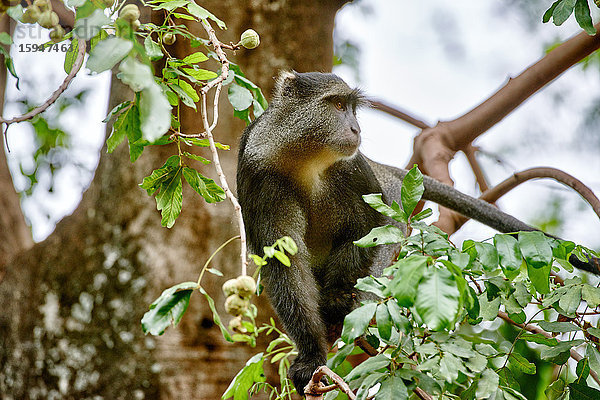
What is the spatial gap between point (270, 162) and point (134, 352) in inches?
58.0

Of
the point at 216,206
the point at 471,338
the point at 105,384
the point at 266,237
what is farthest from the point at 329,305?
the point at 105,384

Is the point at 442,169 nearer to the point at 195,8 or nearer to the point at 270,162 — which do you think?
the point at 270,162

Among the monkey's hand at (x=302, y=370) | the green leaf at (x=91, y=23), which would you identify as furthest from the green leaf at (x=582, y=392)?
the green leaf at (x=91, y=23)

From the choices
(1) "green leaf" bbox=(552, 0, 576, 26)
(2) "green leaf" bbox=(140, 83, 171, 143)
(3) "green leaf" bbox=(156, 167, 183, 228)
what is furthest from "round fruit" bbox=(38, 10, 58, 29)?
(1) "green leaf" bbox=(552, 0, 576, 26)

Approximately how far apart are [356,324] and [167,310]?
50 centimetres

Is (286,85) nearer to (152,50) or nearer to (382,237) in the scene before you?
(152,50)

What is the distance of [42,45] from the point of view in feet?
6.89

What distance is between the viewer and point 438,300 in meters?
1.38

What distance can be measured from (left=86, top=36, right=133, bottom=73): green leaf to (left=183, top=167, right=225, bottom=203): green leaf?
0.92 metres

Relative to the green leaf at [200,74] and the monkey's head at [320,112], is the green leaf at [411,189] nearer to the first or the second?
the green leaf at [200,74]

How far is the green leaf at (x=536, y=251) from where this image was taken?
1.76m

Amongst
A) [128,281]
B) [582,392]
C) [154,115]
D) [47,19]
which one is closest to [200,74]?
[47,19]

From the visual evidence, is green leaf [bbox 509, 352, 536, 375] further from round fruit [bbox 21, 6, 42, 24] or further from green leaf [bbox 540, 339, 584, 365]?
round fruit [bbox 21, 6, 42, 24]

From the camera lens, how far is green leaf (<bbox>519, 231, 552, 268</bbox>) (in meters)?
1.76
